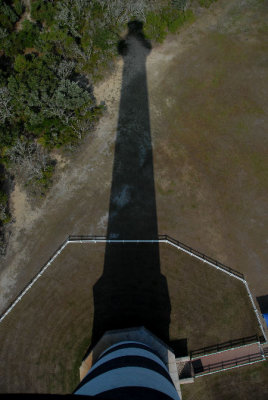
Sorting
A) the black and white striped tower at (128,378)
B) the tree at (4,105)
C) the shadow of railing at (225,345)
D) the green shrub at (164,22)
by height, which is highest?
the tree at (4,105)

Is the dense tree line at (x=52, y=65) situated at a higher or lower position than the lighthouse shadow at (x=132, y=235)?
higher

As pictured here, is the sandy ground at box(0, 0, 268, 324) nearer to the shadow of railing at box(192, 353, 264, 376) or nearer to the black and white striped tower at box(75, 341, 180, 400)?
the shadow of railing at box(192, 353, 264, 376)

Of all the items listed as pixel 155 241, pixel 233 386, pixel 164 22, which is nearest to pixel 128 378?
pixel 233 386

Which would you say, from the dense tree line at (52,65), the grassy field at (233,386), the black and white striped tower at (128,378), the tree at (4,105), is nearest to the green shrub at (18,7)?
the dense tree line at (52,65)

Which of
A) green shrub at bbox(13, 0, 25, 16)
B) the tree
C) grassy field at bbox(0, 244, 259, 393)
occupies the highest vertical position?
green shrub at bbox(13, 0, 25, 16)

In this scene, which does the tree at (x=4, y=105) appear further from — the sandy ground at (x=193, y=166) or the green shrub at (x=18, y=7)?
the green shrub at (x=18, y=7)

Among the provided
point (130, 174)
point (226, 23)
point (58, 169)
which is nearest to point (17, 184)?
point (58, 169)

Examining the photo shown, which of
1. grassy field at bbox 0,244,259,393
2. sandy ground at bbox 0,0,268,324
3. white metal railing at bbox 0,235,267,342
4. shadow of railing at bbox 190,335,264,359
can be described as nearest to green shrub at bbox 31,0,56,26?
sandy ground at bbox 0,0,268,324
